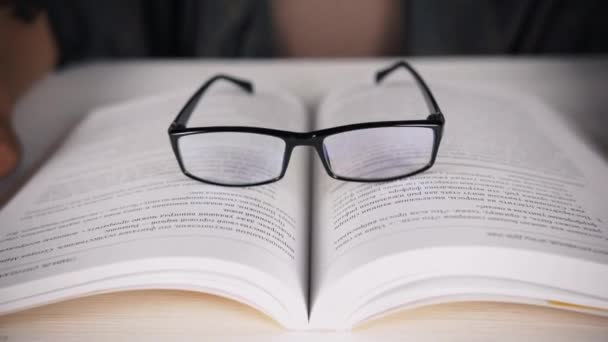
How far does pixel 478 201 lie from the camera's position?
34 cm

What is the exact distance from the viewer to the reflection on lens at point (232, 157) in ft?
1.32

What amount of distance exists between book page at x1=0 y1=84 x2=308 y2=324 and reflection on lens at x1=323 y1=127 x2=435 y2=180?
4 centimetres

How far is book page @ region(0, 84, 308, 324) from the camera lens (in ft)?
1.02

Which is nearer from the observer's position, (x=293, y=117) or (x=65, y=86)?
(x=293, y=117)

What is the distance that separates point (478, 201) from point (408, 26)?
55 cm

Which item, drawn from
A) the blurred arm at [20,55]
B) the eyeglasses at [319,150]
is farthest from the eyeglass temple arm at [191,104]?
the blurred arm at [20,55]

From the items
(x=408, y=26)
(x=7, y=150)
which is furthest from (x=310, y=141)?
(x=408, y=26)

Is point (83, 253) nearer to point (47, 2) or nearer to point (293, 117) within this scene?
point (293, 117)

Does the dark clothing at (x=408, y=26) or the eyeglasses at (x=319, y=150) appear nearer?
the eyeglasses at (x=319, y=150)

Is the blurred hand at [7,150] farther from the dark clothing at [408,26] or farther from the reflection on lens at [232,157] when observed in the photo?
the dark clothing at [408,26]

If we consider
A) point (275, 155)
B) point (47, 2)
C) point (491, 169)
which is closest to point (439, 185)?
point (491, 169)

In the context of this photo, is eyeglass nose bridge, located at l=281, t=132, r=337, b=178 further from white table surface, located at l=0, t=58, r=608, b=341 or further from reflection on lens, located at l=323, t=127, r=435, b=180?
white table surface, located at l=0, t=58, r=608, b=341

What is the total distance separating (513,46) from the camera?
812 millimetres

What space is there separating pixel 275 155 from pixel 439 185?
0.17 metres
